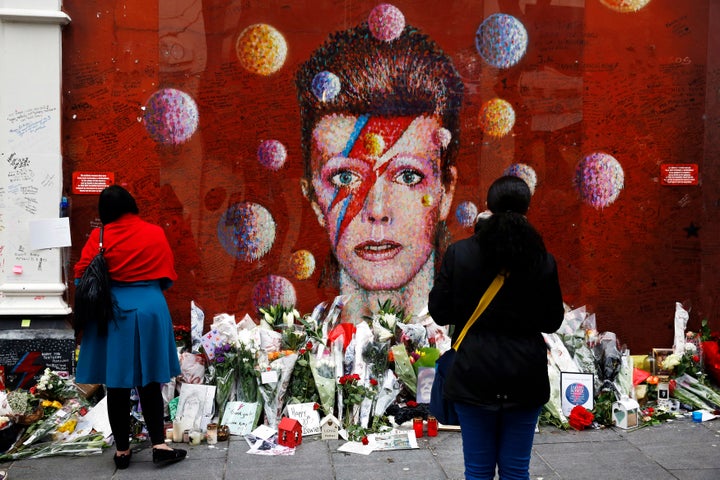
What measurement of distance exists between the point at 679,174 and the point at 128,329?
490cm

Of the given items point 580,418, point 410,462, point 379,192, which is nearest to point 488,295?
point 410,462

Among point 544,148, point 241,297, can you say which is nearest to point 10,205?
point 241,297

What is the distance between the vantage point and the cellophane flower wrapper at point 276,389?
5.26 m

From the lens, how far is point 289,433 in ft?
16.2

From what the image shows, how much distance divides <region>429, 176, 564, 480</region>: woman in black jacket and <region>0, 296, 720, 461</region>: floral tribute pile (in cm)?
206

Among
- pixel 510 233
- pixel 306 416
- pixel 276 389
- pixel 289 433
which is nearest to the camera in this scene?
pixel 510 233

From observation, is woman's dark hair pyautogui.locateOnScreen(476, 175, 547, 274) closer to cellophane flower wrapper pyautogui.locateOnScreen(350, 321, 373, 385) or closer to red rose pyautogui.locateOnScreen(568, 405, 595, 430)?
cellophane flower wrapper pyautogui.locateOnScreen(350, 321, 373, 385)

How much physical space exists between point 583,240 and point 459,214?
1.15 m

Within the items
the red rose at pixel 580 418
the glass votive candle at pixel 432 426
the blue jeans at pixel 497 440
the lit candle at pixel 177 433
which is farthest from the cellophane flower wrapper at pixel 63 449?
the red rose at pixel 580 418

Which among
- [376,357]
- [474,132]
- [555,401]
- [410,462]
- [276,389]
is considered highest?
[474,132]

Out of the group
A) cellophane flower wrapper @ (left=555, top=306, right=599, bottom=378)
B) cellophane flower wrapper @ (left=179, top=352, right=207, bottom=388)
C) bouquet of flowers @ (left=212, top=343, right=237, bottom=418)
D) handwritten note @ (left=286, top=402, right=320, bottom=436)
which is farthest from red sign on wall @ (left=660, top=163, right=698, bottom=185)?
cellophane flower wrapper @ (left=179, top=352, right=207, bottom=388)

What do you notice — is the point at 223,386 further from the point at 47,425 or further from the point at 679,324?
the point at 679,324

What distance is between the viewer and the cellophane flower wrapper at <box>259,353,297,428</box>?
5.26 metres

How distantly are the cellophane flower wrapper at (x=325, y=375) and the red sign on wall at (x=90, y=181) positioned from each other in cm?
223
